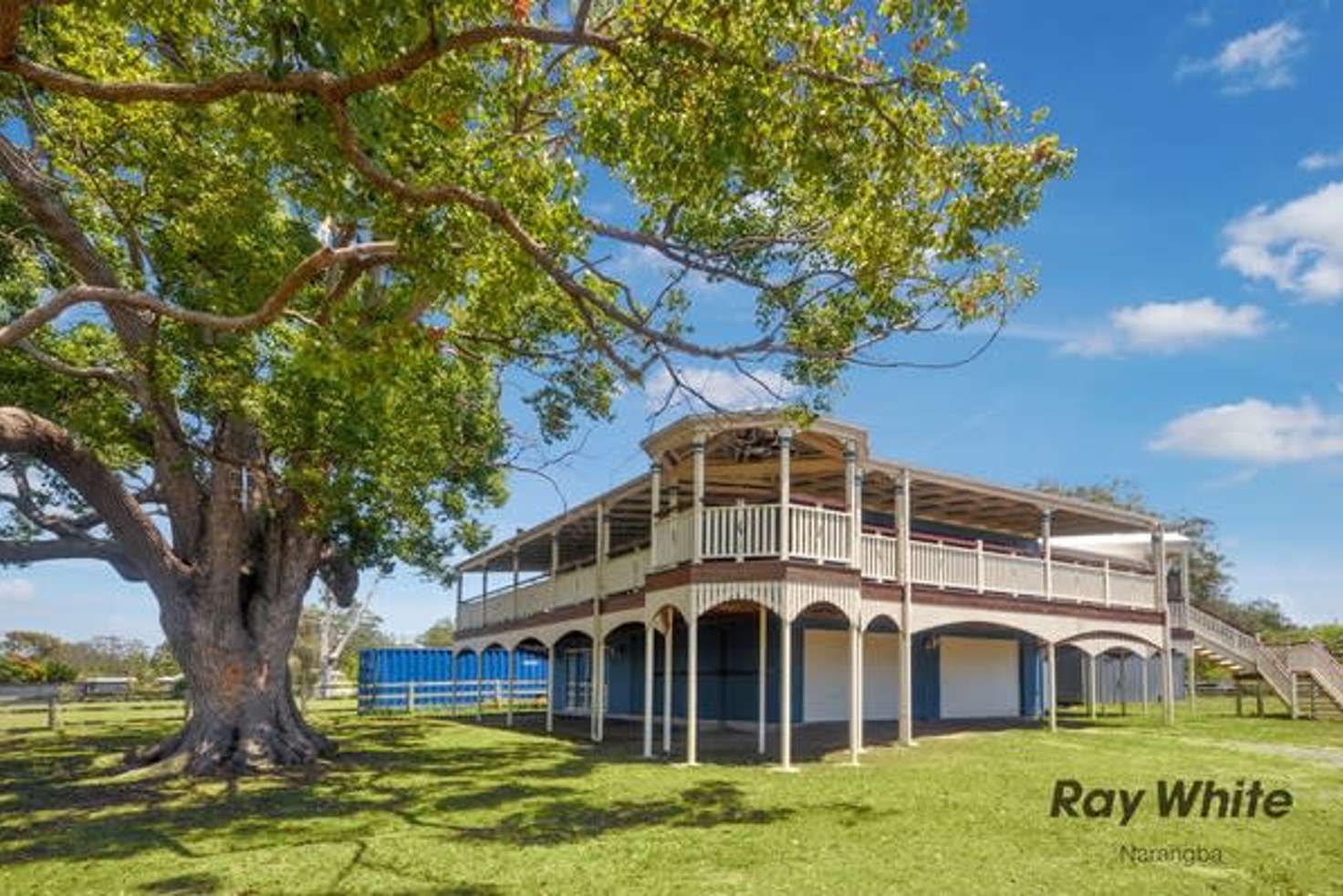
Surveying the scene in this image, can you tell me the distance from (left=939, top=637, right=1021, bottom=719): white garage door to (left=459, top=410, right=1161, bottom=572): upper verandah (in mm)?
2964

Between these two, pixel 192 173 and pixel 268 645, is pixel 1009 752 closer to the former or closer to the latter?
pixel 268 645

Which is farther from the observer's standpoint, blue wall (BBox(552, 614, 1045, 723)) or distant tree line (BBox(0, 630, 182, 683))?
distant tree line (BBox(0, 630, 182, 683))

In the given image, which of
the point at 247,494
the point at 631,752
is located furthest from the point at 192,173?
the point at 631,752

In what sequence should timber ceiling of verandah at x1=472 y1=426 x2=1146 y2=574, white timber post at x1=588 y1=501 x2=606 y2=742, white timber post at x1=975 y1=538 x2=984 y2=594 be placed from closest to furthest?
timber ceiling of verandah at x1=472 y1=426 x2=1146 y2=574 < white timber post at x1=975 y1=538 x2=984 y2=594 < white timber post at x1=588 y1=501 x2=606 y2=742

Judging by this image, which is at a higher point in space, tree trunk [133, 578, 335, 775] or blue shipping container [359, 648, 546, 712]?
tree trunk [133, 578, 335, 775]

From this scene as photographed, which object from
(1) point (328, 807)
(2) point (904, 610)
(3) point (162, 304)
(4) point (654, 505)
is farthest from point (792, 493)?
(3) point (162, 304)

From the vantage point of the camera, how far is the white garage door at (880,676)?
22.0m

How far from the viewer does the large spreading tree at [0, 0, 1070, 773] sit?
6789 millimetres

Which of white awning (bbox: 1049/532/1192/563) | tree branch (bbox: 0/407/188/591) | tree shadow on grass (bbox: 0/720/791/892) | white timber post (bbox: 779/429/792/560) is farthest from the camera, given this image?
white awning (bbox: 1049/532/1192/563)

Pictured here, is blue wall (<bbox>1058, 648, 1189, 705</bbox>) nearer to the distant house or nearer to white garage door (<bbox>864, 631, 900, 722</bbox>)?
white garage door (<bbox>864, 631, 900, 722</bbox>)

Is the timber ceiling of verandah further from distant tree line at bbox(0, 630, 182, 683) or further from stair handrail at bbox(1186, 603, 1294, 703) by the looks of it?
distant tree line at bbox(0, 630, 182, 683)

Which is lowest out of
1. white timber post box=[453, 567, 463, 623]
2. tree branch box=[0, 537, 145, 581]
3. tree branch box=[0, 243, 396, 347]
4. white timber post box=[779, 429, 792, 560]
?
white timber post box=[453, 567, 463, 623]

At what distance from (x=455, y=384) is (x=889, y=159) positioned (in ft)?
30.5

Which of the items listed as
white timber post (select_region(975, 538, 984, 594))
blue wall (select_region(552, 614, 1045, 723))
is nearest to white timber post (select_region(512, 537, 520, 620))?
blue wall (select_region(552, 614, 1045, 723))
